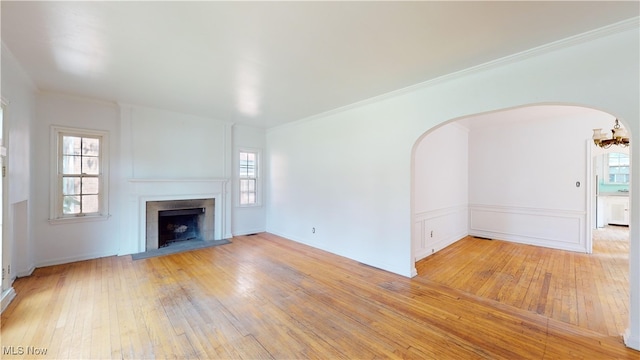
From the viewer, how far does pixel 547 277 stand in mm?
A: 3621

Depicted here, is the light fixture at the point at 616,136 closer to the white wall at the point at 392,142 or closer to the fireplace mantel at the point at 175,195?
the white wall at the point at 392,142

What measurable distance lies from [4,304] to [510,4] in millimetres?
5523

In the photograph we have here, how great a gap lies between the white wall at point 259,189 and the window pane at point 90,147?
8.14 feet

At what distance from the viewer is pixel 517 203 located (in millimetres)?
5727

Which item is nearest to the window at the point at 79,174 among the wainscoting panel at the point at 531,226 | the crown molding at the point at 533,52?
the crown molding at the point at 533,52

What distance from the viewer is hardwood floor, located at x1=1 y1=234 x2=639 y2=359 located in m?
2.10

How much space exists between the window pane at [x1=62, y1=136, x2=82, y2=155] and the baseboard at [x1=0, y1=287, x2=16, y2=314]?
2.27 metres

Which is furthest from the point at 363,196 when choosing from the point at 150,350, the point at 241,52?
the point at 150,350

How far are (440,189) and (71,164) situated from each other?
666 centimetres

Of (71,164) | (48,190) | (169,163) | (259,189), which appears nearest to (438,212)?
(259,189)

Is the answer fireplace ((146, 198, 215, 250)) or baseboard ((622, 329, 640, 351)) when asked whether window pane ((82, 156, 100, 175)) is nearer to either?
fireplace ((146, 198, 215, 250))

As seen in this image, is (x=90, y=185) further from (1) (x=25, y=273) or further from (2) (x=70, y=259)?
(1) (x=25, y=273)

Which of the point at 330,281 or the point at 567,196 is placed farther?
the point at 567,196

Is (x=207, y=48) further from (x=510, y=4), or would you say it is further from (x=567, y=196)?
(x=567, y=196)
